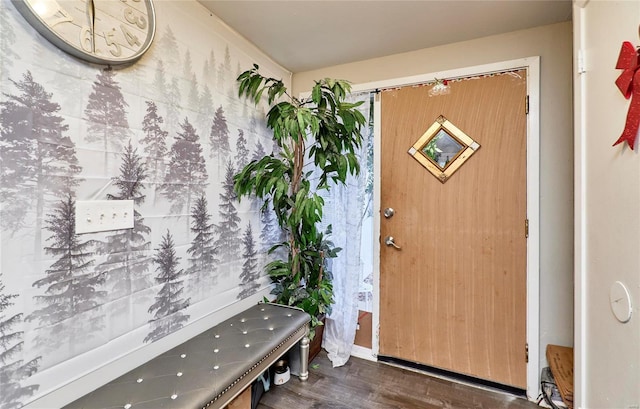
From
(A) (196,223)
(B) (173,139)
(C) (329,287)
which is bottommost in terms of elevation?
(C) (329,287)

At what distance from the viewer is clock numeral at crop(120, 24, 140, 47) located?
46.9 inches

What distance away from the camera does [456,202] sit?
6.40 feet

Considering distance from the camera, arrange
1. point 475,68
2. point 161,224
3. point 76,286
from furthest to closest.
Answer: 1. point 475,68
2. point 161,224
3. point 76,286

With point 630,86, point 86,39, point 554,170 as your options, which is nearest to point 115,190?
point 86,39

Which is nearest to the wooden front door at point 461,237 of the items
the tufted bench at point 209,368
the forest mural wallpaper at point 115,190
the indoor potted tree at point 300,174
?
the indoor potted tree at point 300,174

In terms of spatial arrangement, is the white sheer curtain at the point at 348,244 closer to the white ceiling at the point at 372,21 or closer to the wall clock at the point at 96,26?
the white ceiling at the point at 372,21

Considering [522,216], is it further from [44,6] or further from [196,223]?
[44,6]

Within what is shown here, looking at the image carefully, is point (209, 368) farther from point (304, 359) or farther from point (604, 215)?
point (604, 215)

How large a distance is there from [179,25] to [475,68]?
1825 millimetres

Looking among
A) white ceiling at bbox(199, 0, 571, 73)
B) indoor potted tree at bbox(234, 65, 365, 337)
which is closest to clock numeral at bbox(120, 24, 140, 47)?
white ceiling at bbox(199, 0, 571, 73)

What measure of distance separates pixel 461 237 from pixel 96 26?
2.24 m

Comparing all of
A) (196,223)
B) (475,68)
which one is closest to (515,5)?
(475,68)

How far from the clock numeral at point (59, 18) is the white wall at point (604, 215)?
180 centimetres

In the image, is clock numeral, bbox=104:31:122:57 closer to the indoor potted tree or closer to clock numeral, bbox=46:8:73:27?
clock numeral, bbox=46:8:73:27
